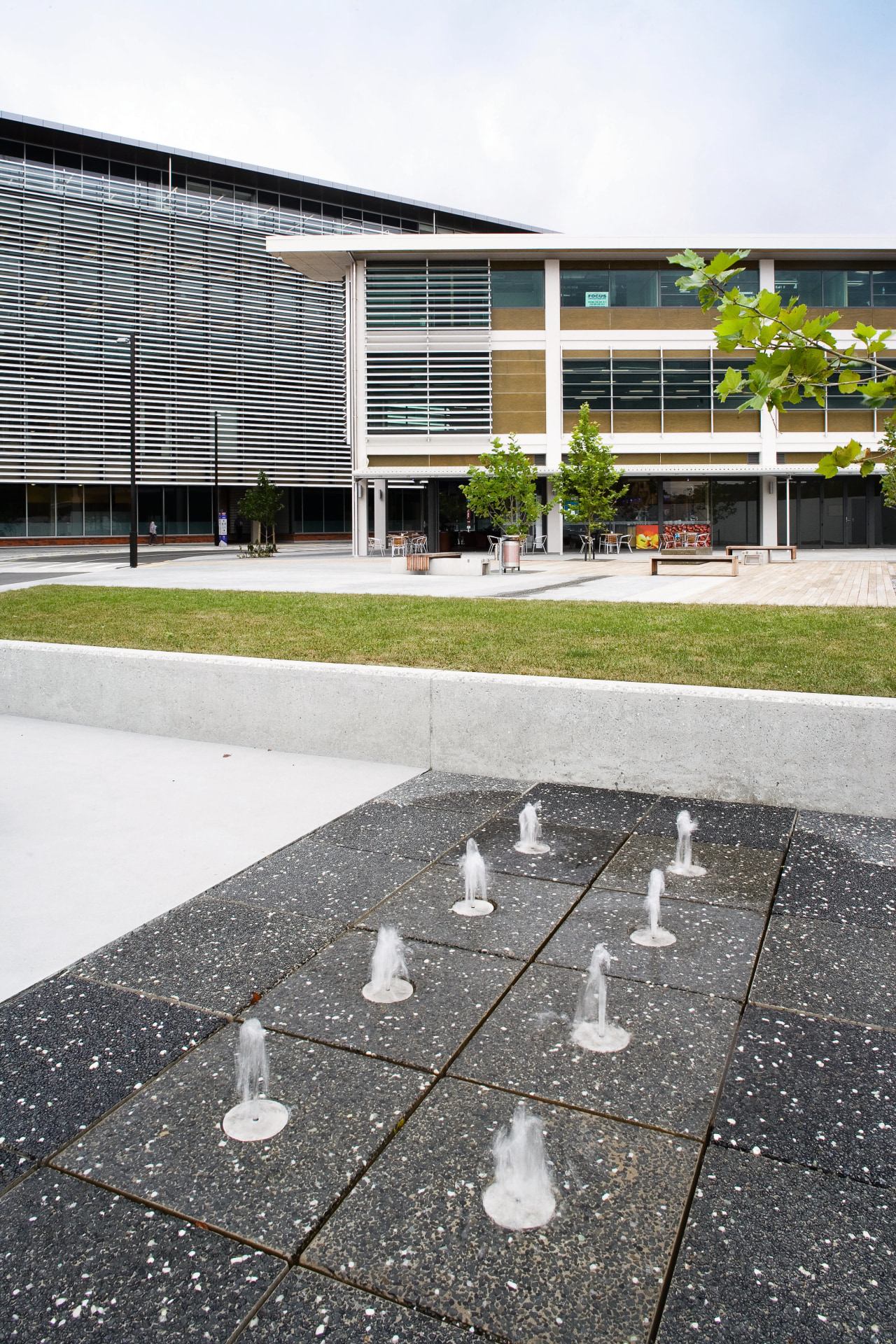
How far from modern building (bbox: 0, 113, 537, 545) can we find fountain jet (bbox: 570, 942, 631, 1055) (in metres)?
50.7

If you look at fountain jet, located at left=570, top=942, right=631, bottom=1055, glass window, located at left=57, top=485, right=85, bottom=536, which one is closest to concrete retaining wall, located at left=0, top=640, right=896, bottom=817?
fountain jet, located at left=570, top=942, right=631, bottom=1055

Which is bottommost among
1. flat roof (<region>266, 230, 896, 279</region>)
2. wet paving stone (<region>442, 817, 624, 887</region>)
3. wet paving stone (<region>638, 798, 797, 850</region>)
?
wet paving stone (<region>442, 817, 624, 887</region>)

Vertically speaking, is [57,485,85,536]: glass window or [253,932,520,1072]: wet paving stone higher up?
[57,485,85,536]: glass window

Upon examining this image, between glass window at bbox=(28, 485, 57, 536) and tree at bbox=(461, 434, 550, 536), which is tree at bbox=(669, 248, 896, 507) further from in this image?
glass window at bbox=(28, 485, 57, 536)

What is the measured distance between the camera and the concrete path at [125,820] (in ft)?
13.7

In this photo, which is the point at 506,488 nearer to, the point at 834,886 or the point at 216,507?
the point at 834,886

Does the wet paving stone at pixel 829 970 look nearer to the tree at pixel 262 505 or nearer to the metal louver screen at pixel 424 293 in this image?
the metal louver screen at pixel 424 293

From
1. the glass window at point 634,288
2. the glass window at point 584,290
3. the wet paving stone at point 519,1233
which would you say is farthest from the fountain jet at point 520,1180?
the glass window at point 634,288

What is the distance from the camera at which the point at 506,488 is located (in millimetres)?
31328

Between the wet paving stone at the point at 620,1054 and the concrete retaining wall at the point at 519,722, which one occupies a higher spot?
the concrete retaining wall at the point at 519,722

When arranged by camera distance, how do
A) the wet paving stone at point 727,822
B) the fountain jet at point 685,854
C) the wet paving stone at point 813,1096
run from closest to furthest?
the wet paving stone at point 813,1096 < the fountain jet at point 685,854 < the wet paving stone at point 727,822

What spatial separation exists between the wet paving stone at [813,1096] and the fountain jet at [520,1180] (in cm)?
52

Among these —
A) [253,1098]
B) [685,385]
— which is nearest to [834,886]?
[253,1098]

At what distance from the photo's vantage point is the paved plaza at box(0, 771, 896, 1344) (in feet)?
7.13
